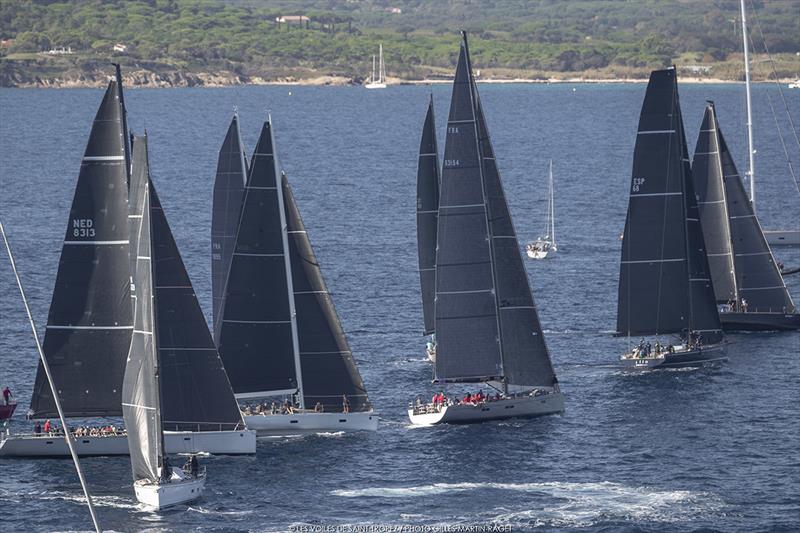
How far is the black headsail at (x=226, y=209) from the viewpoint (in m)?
88.5

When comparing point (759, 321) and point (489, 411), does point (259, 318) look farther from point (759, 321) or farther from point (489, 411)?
point (759, 321)

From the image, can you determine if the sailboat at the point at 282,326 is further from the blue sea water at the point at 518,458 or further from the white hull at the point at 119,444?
the white hull at the point at 119,444

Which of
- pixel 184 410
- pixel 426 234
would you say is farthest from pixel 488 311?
pixel 184 410

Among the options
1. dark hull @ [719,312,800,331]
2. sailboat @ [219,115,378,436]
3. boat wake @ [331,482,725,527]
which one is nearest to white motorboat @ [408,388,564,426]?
sailboat @ [219,115,378,436]

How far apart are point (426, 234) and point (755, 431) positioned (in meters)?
22.3

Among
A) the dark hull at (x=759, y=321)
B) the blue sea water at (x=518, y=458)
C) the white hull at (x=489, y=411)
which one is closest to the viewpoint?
the blue sea water at (x=518, y=458)

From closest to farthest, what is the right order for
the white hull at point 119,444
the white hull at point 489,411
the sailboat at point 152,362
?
1. the sailboat at point 152,362
2. the white hull at point 119,444
3. the white hull at point 489,411

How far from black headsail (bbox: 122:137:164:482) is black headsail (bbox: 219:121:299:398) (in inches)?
409

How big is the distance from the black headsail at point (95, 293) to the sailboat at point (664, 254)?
110 ft

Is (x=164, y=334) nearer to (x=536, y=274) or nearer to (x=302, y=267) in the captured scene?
(x=302, y=267)

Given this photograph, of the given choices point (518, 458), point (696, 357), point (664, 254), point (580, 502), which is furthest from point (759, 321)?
point (580, 502)

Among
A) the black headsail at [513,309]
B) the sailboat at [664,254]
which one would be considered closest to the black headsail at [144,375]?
the black headsail at [513,309]

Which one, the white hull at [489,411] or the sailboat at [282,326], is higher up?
the sailboat at [282,326]

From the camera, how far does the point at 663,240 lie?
3804 inches
